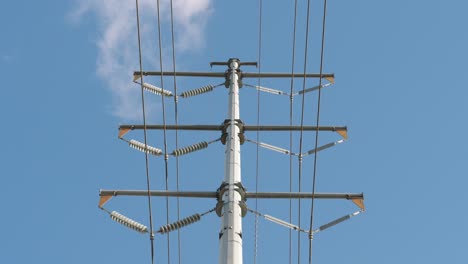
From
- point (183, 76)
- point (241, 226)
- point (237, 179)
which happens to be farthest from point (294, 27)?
point (183, 76)

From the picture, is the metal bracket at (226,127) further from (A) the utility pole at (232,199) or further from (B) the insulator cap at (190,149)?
(B) the insulator cap at (190,149)

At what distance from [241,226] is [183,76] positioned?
38.0 ft

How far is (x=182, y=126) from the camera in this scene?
21.5 metres

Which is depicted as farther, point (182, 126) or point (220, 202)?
point (182, 126)

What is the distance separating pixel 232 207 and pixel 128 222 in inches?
102

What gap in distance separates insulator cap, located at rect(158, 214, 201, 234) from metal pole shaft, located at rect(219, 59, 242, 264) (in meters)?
1.05

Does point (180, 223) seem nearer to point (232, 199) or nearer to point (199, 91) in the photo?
point (232, 199)

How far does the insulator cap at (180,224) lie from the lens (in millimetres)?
16484

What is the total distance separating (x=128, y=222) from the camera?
1691 cm

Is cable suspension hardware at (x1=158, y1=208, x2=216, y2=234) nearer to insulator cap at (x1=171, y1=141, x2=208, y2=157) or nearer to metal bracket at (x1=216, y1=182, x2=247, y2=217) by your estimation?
metal bracket at (x1=216, y1=182, x2=247, y2=217)

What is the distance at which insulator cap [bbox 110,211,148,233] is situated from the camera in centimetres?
1655

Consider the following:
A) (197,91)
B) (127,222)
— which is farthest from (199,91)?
(127,222)

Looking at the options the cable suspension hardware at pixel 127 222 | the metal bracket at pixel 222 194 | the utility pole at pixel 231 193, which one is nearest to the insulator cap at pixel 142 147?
the utility pole at pixel 231 193

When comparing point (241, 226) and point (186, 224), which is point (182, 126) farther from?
point (241, 226)
